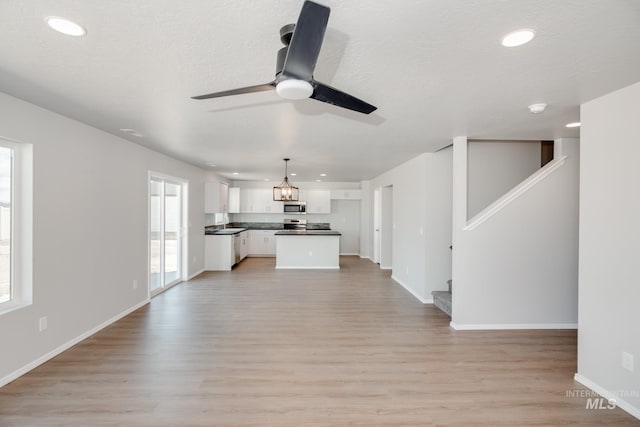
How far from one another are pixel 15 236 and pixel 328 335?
3196 mm

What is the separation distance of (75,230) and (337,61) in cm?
328

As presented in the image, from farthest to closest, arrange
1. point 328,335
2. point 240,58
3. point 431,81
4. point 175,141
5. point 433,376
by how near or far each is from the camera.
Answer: point 175,141 → point 328,335 → point 433,376 → point 431,81 → point 240,58

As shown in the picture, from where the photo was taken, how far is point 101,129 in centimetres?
368

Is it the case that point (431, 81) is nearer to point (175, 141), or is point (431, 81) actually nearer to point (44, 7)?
point (44, 7)

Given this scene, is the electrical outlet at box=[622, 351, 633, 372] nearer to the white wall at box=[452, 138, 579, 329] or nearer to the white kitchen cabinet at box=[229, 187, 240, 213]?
the white wall at box=[452, 138, 579, 329]

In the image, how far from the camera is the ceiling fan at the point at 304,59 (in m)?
1.17

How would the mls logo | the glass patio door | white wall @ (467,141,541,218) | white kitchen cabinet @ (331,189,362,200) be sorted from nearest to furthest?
the mls logo, white wall @ (467,141,541,218), the glass patio door, white kitchen cabinet @ (331,189,362,200)

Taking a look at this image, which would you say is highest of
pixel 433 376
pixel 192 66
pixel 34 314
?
pixel 192 66

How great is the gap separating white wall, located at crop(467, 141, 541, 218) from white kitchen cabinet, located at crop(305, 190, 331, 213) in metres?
5.51

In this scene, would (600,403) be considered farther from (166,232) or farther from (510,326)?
(166,232)

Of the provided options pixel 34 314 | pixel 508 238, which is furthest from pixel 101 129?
pixel 508 238

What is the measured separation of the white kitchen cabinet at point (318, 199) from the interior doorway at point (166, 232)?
426 centimetres

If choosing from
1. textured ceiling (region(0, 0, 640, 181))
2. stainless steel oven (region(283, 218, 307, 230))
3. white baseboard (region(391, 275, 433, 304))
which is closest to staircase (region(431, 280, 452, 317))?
white baseboard (region(391, 275, 433, 304))

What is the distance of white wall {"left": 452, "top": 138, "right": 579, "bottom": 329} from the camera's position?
3789 mm
